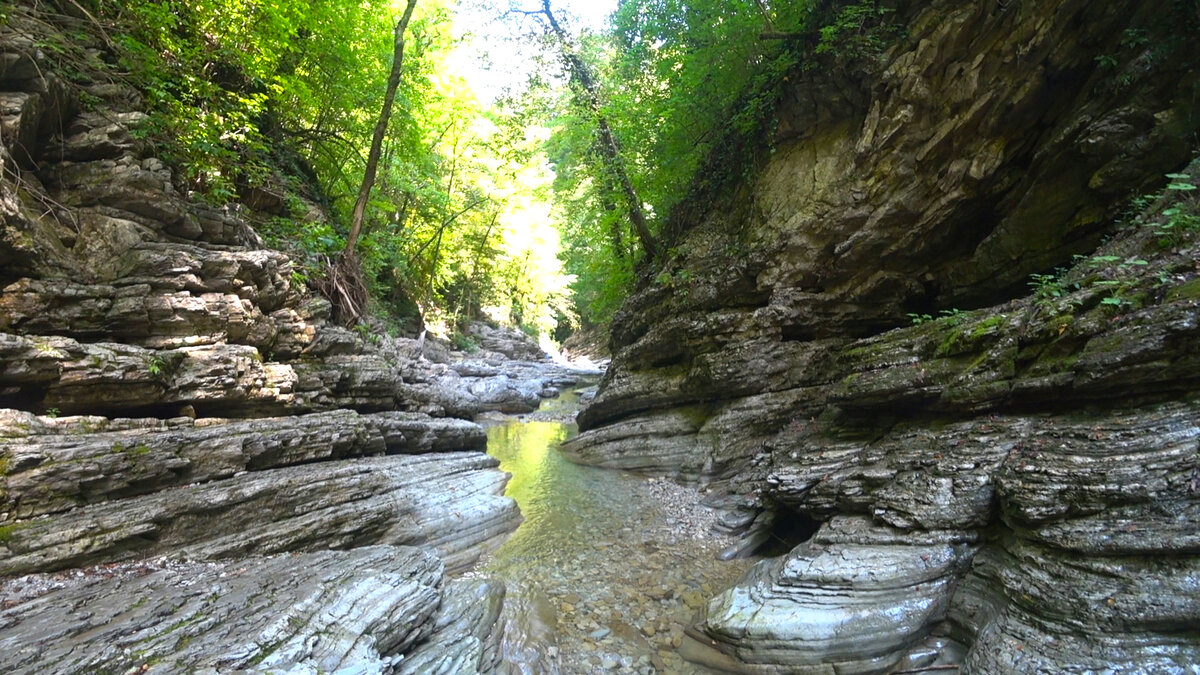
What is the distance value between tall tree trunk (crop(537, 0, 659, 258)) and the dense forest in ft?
0.24

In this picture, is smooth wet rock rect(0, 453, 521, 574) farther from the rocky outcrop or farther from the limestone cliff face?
the limestone cliff face

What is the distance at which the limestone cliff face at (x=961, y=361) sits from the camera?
4.41 metres

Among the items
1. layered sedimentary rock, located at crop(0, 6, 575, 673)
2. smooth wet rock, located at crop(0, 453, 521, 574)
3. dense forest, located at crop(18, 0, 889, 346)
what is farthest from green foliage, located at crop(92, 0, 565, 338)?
smooth wet rock, located at crop(0, 453, 521, 574)

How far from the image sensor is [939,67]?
30.8 feet

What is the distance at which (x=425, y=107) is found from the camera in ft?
64.6

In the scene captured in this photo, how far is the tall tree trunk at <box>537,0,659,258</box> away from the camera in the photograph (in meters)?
16.7

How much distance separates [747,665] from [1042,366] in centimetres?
491

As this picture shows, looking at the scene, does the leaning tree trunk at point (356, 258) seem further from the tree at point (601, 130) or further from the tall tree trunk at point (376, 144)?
the tree at point (601, 130)

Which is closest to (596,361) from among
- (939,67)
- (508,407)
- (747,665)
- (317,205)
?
(508,407)

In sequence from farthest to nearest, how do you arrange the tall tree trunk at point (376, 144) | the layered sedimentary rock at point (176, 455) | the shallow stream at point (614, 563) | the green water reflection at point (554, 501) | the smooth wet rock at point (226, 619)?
the tall tree trunk at point (376, 144), the green water reflection at point (554, 501), the shallow stream at point (614, 563), the layered sedimentary rock at point (176, 455), the smooth wet rock at point (226, 619)

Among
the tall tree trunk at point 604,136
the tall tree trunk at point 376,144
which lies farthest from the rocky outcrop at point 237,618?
the tall tree trunk at point 604,136

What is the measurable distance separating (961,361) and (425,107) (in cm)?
2028

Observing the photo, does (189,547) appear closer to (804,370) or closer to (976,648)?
(976,648)

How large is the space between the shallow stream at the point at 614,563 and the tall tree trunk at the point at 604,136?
8.87 metres
